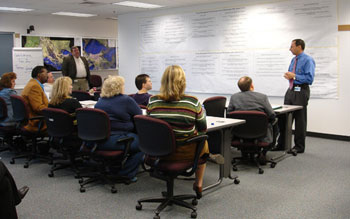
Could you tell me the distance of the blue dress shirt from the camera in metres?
5.13

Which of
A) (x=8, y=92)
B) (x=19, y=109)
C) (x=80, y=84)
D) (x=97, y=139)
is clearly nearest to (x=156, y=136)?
(x=97, y=139)

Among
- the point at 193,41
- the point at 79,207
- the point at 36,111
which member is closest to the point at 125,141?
the point at 79,207

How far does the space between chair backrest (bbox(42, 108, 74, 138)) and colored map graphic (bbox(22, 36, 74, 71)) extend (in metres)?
6.43

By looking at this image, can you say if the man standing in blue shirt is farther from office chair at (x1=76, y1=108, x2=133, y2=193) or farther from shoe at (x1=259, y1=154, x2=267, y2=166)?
office chair at (x1=76, y1=108, x2=133, y2=193)

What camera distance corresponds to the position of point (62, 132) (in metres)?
4.04

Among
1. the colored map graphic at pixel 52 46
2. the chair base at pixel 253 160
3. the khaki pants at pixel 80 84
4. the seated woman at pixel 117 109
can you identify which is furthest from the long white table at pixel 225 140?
the colored map graphic at pixel 52 46

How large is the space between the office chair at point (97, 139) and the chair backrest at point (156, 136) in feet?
2.17

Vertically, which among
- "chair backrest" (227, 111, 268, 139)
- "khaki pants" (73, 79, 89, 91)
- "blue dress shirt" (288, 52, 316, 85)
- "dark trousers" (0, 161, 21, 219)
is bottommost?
"dark trousers" (0, 161, 21, 219)

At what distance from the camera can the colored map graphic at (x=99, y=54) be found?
11005 millimetres

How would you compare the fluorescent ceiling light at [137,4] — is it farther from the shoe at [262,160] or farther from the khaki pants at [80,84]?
the shoe at [262,160]

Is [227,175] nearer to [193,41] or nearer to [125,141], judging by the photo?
[125,141]

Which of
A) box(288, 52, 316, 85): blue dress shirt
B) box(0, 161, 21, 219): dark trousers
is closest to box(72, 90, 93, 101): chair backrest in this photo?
box(288, 52, 316, 85): blue dress shirt

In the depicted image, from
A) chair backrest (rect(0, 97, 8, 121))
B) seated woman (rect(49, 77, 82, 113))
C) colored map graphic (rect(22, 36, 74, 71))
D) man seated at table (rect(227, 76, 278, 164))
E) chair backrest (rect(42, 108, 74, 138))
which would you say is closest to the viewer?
chair backrest (rect(42, 108, 74, 138))

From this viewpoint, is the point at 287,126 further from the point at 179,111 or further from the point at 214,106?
the point at 179,111
